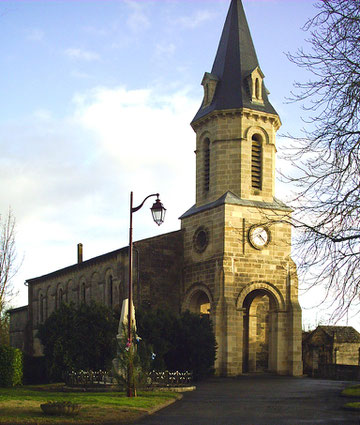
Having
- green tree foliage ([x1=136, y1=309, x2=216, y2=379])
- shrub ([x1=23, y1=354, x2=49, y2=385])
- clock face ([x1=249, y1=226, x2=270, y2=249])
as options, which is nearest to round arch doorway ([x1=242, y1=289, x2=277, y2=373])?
clock face ([x1=249, y1=226, x2=270, y2=249])

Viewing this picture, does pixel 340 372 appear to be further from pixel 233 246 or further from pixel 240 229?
pixel 240 229

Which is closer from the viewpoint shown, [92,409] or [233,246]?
[92,409]

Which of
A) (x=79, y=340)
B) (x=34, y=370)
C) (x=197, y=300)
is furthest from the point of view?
(x=197, y=300)

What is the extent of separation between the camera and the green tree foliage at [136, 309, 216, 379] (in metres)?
29.0

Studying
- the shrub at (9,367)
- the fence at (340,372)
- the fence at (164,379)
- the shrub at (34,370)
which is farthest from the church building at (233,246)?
the shrub at (9,367)

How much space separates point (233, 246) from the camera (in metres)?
35.0

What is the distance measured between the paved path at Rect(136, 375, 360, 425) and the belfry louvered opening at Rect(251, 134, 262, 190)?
51.5 feet

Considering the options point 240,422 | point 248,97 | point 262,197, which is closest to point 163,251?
point 262,197

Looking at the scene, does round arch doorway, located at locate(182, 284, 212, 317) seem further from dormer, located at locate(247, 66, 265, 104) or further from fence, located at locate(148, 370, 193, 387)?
dormer, located at locate(247, 66, 265, 104)

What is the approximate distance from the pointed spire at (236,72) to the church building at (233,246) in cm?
6

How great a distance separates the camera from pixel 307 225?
12852mm

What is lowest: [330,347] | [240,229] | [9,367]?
[330,347]

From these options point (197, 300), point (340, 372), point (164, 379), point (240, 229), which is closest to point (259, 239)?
point (240, 229)

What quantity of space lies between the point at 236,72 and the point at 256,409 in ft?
82.8
